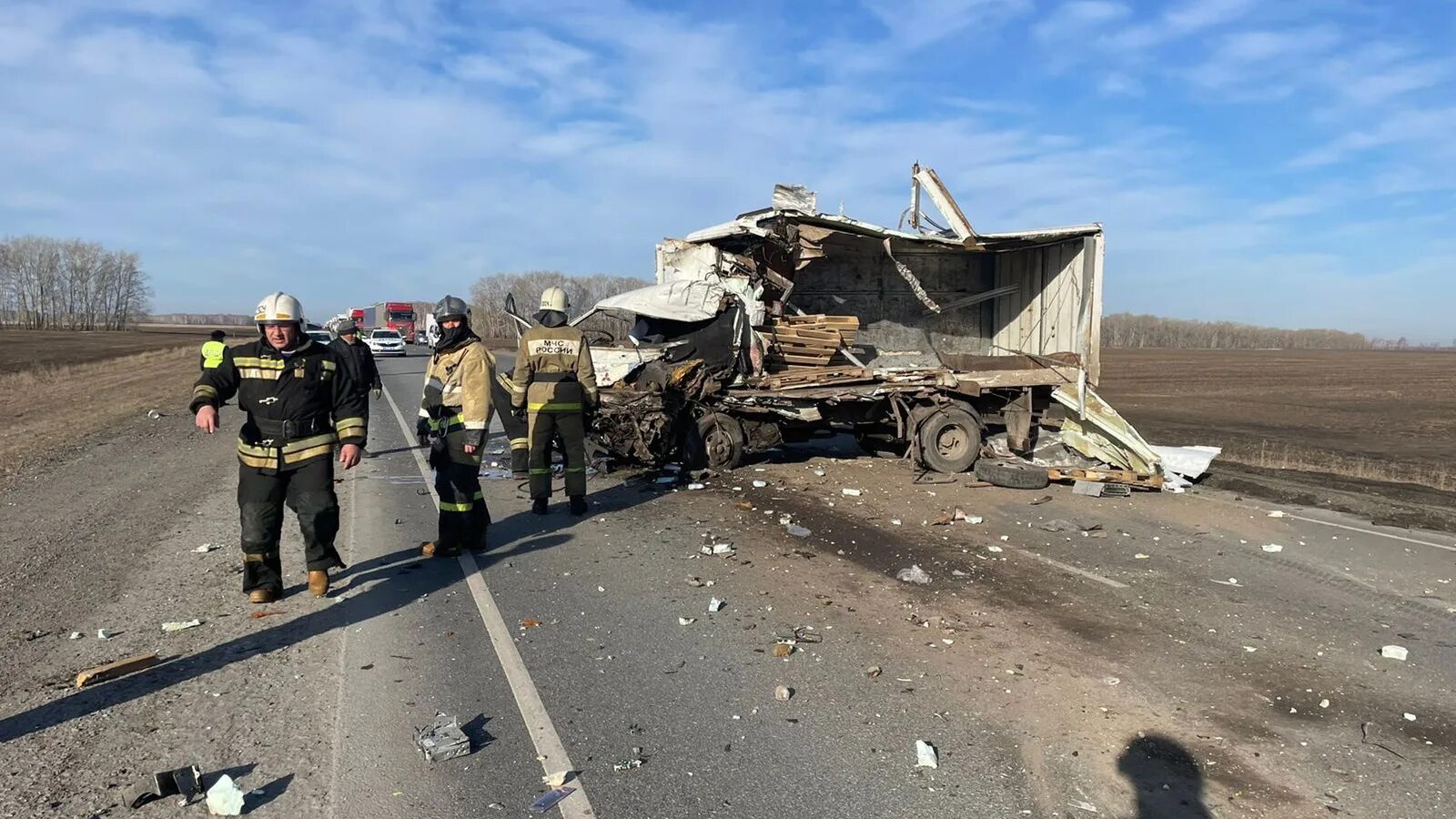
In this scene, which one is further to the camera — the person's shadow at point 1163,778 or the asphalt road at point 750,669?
the asphalt road at point 750,669

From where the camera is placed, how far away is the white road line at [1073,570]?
5.60 m

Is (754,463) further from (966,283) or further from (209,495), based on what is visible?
(209,495)

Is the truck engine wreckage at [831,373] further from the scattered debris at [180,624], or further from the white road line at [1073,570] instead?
the scattered debris at [180,624]

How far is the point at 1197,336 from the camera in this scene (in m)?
112

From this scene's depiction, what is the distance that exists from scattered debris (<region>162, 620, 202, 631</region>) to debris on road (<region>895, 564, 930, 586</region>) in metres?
4.04

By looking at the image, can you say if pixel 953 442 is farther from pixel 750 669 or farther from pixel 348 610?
pixel 348 610

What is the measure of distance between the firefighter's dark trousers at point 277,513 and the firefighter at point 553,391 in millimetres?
2123

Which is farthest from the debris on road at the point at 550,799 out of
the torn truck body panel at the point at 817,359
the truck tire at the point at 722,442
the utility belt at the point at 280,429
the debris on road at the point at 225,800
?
the truck tire at the point at 722,442

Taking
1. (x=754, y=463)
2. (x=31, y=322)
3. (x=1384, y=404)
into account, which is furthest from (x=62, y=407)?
(x=31, y=322)

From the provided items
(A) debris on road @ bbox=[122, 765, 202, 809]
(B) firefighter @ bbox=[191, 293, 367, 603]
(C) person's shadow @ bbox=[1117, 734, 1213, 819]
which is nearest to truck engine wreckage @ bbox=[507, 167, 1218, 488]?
(B) firefighter @ bbox=[191, 293, 367, 603]

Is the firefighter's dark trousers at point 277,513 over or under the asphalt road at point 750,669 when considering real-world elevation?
over

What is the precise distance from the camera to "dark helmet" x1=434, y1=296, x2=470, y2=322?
6086 mm

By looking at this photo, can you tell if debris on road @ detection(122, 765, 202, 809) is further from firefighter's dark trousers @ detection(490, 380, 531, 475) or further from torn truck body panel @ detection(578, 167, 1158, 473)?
torn truck body panel @ detection(578, 167, 1158, 473)

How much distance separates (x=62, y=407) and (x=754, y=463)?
50.8 ft
